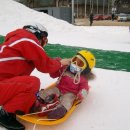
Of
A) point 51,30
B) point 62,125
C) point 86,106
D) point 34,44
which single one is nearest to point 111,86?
point 86,106

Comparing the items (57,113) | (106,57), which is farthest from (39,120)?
(106,57)

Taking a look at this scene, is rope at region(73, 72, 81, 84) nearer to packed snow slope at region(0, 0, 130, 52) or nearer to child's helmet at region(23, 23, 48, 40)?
child's helmet at region(23, 23, 48, 40)

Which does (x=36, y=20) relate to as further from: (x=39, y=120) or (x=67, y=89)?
(x=39, y=120)

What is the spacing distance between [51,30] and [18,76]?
9.31 meters

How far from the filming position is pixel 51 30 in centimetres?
1194

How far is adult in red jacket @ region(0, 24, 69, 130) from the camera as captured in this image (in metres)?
2.64

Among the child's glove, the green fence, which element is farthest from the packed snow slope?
the child's glove

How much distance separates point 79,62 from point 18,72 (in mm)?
931

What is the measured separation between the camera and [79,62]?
3.53 meters

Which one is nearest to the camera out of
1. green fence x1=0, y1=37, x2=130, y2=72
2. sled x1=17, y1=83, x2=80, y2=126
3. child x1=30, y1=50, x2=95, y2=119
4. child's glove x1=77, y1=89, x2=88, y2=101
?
sled x1=17, y1=83, x2=80, y2=126

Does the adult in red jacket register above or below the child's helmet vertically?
below

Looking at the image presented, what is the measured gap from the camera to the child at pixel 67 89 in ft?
9.47

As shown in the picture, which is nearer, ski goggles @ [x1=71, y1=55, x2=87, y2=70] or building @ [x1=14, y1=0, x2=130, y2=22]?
ski goggles @ [x1=71, y1=55, x2=87, y2=70]

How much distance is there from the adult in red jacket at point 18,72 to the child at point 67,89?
28cm
